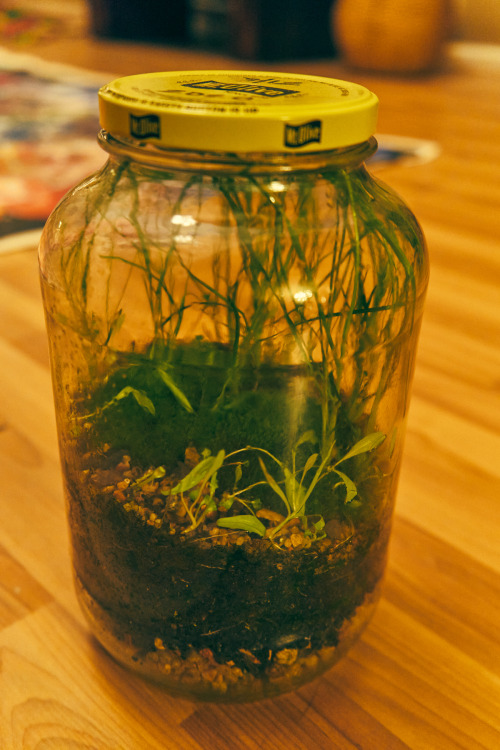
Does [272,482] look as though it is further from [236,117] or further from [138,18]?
[138,18]

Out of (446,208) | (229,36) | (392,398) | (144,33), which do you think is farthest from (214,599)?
(144,33)

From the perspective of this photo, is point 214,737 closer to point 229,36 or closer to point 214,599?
point 214,599

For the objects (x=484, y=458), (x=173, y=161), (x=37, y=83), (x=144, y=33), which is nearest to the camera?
(x=173, y=161)

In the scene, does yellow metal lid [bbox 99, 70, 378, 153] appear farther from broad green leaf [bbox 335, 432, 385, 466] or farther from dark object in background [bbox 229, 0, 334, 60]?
dark object in background [bbox 229, 0, 334, 60]

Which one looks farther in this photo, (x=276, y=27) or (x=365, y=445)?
(x=276, y=27)

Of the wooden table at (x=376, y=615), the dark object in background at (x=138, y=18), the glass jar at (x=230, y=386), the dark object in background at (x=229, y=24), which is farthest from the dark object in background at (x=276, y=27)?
the glass jar at (x=230, y=386)

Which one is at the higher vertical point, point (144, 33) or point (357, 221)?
point (357, 221)

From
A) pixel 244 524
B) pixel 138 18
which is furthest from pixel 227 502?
pixel 138 18

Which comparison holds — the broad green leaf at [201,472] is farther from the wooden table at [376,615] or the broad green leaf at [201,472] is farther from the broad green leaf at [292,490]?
the wooden table at [376,615]
